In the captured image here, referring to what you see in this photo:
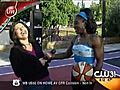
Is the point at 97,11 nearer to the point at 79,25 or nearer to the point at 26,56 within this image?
the point at 79,25

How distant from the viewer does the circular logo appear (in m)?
2.56

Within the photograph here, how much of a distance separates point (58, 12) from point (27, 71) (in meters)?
0.51

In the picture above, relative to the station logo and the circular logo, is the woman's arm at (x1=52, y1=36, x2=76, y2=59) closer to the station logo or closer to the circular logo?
the station logo

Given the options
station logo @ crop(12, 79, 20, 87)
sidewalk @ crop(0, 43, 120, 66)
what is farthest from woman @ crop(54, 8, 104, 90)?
station logo @ crop(12, 79, 20, 87)

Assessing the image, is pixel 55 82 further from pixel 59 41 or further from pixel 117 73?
pixel 117 73

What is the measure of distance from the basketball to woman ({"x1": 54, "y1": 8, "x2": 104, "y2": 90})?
0.13ft

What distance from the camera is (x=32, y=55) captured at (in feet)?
7.88

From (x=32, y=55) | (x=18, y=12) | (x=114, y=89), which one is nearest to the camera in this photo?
(x=32, y=55)

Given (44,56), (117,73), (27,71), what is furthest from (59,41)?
(117,73)

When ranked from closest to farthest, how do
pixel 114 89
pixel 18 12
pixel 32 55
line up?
pixel 32 55 → pixel 18 12 → pixel 114 89

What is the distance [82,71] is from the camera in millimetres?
2535

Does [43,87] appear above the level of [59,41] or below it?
below

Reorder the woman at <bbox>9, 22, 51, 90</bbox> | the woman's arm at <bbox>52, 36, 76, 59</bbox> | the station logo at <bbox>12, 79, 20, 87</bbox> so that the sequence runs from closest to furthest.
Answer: the woman at <bbox>9, 22, 51, 90</bbox>, the woman's arm at <bbox>52, 36, 76, 59</bbox>, the station logo at <bbox>12, 79, 20, 87</bbox>

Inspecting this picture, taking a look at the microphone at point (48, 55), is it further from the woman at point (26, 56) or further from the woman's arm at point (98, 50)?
the woman's arm at point (98, 50)
